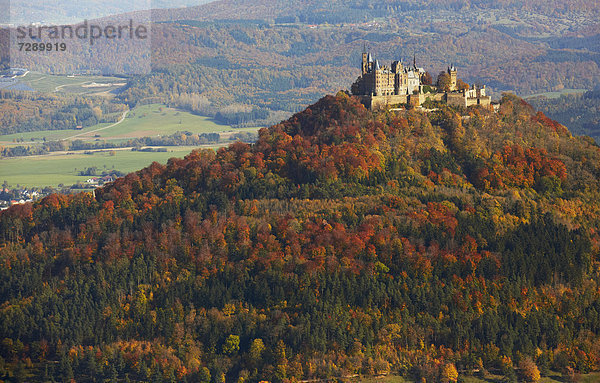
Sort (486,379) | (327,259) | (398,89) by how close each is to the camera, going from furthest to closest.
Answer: (398,89), (327,259), (486,379)

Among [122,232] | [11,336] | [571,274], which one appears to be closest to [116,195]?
[122,232]

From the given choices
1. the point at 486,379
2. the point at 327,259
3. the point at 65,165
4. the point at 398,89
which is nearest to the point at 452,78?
the point at 398,89

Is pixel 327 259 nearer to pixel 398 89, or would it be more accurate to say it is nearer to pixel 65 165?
pixel 398 89

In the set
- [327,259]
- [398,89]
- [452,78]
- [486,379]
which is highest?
[452,78]

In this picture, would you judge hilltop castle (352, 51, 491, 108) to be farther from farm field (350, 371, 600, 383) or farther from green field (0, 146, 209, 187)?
green field (0, 146, 209, 187)

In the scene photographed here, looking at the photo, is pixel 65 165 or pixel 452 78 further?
pixel 65 165

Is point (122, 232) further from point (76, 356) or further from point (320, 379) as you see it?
point (320, 379)

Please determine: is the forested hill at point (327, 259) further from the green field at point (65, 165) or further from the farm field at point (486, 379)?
the green field at point (65, 165)
